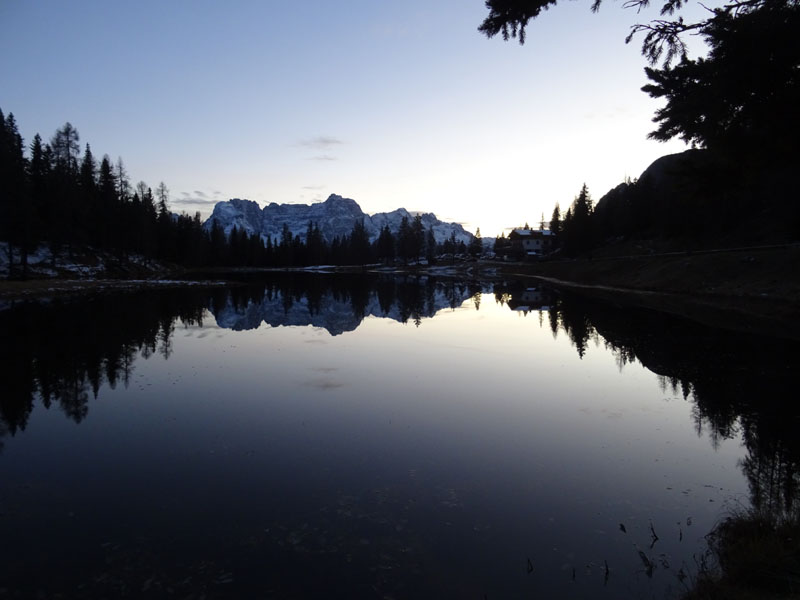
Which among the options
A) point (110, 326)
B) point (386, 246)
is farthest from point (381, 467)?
point (386, 246)

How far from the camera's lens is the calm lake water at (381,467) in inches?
265

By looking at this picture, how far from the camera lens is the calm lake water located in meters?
6.72

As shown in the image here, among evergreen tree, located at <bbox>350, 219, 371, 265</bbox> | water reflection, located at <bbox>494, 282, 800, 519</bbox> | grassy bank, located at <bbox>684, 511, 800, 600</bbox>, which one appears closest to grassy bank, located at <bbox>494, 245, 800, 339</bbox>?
water reflection, located at <bbox>494, 282, 800, 519</bbox>

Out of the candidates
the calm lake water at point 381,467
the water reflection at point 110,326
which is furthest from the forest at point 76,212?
the calm lake water at point 381,467

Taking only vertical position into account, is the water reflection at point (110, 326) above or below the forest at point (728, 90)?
below

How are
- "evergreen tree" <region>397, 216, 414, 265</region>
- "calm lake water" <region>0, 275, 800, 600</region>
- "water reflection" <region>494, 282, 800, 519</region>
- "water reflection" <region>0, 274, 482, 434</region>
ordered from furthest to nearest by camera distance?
"evergreen tree" <region>397, 216, 414, 265</region> → "water reflection" <region>0, 274, 482, 434</region> → "water reflection" <region>494, 282, 800, 519</region> → "calm lake water" <region>0, 275, 800, 600</region>

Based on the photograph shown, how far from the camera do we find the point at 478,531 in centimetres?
772

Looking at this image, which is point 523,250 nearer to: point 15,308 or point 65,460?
point 15,308

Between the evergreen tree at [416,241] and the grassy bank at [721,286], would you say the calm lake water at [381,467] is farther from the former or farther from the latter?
the evergreen tree at [416,241]

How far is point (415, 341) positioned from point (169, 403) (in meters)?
14.3

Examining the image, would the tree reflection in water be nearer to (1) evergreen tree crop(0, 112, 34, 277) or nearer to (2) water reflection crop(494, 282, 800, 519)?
(2) water reflection crop(494, 282, 800, 519)

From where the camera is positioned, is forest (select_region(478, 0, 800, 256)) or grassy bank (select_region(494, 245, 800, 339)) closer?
forest (select_region(478, 0, 800, 256))

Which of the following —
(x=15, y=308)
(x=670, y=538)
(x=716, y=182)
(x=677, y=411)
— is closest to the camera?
(x=670, y=538)

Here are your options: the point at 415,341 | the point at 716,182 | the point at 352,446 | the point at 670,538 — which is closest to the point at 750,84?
the point at 716,182
